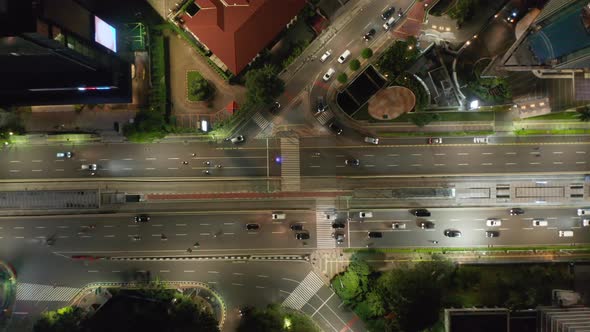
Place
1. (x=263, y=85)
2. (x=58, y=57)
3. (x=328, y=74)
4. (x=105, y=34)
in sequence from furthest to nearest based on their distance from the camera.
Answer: (x=328, y=74), (x=263, y=85), (x=105, y=34), (x=58, y=57)

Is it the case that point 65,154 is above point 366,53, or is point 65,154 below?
below

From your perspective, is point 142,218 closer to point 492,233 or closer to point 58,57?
point 58,57

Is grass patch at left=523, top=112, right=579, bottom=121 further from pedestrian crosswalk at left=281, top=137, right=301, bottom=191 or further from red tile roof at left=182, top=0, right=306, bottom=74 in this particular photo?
red tile roof at left=182, top=0, right=306, bottom=74

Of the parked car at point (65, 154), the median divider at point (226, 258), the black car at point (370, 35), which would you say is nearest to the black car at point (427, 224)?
the median divider at point (226, 258)

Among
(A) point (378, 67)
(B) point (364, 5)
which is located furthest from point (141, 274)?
(B) point (364, 5)

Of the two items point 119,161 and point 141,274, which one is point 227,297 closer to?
point 141,274

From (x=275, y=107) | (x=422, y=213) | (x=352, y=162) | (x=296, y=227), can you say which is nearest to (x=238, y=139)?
(x=275, y=107)

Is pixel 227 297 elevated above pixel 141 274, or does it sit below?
below

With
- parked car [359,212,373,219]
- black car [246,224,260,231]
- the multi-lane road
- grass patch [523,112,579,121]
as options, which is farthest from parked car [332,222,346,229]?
grass patch [523,112,579,121]
